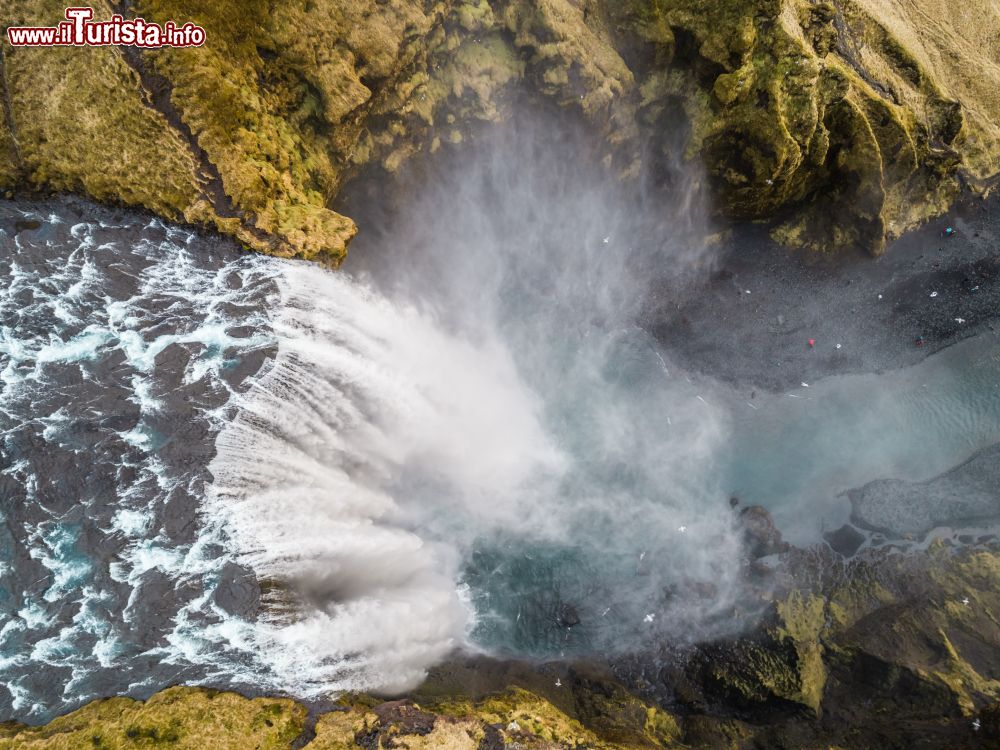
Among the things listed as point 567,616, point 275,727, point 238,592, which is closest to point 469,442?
point 567,616

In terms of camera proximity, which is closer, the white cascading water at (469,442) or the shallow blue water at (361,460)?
the shallow blue water at (361,460)

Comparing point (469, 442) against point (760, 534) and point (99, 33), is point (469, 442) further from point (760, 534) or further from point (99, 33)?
point (99, 33)

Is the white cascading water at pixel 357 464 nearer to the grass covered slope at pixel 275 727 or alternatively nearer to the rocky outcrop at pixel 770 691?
the grass covered slope at pixel 275 727

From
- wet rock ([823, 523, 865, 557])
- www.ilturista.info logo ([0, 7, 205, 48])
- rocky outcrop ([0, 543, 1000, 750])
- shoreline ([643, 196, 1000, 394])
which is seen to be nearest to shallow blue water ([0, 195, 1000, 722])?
wet rock ([823, 523, 865, 557])

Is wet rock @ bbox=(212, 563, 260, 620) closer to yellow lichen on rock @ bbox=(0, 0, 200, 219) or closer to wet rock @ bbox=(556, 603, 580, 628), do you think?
yellow lichen on rock @ bbox=(0, 0, 200, 219)

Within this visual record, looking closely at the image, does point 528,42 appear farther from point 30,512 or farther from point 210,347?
point 30,512

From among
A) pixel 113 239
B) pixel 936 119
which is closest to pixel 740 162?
pixel 936 119

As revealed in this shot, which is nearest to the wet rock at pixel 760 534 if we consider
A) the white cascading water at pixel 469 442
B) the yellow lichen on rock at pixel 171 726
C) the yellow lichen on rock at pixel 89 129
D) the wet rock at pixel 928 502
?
the white cascading water at pixel 469 442
